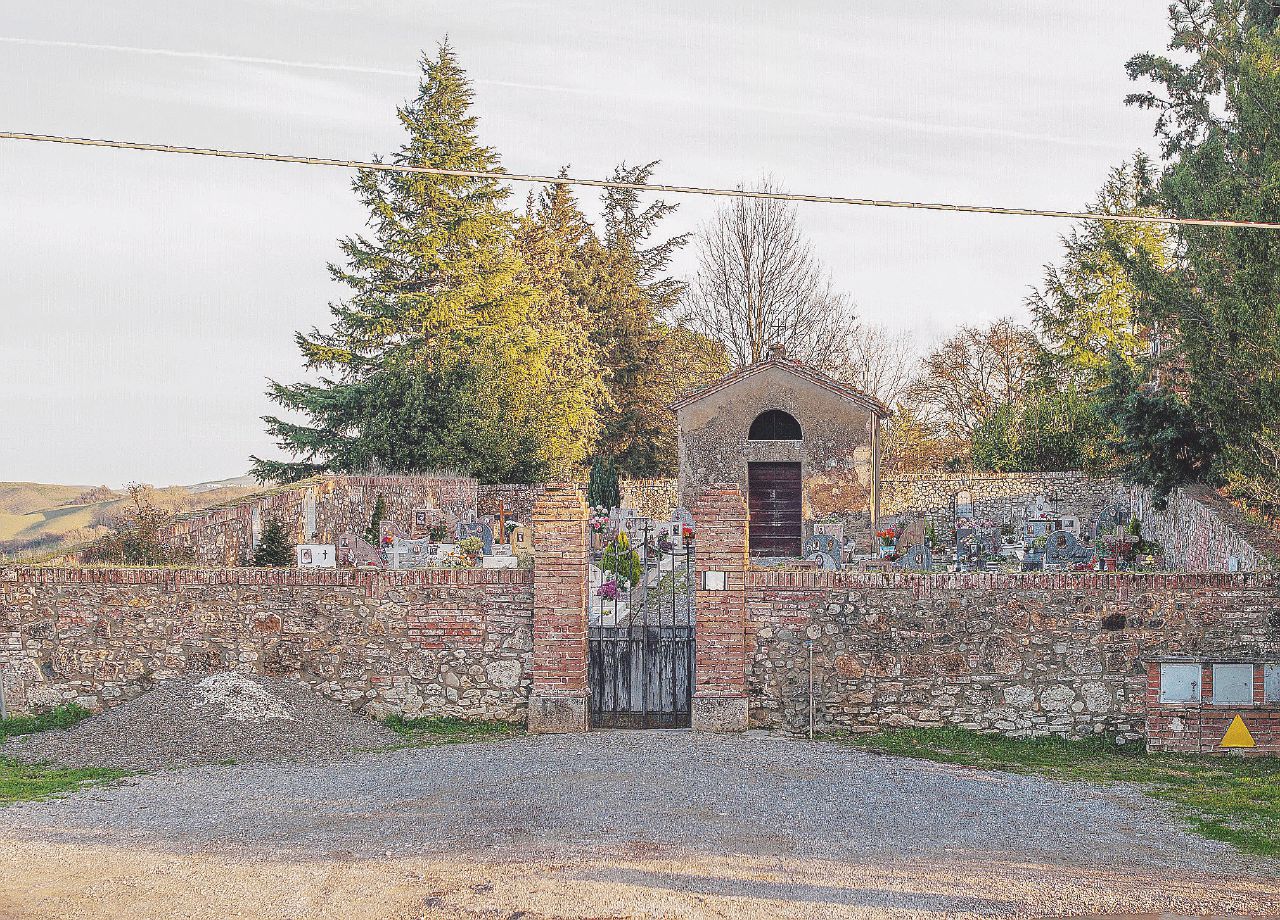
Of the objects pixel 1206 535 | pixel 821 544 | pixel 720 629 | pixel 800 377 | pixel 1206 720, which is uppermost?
pixel 800 377

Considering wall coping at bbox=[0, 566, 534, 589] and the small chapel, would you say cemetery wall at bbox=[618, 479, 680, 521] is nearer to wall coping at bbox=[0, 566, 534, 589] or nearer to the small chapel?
the small chapel

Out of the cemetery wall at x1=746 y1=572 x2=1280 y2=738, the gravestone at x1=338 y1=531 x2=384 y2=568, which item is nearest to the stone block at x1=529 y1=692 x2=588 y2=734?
the cemetery wall at x1=746 y1=572 x2=1280 y2=738

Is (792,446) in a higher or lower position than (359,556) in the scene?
higher

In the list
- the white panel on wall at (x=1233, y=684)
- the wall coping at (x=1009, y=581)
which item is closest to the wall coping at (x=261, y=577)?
the wall coping at (x=1009, y=581)

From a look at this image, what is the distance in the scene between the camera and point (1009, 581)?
11961mm

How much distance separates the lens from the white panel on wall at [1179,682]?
449 inches

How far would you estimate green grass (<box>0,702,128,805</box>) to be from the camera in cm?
1006

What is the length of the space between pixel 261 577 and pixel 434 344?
23.9 meters

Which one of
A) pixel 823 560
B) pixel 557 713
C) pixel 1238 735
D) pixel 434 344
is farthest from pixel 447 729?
pixel 434 344

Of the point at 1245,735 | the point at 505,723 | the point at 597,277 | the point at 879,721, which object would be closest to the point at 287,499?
the point at 505,723

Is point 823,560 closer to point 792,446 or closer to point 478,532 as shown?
point 792,446

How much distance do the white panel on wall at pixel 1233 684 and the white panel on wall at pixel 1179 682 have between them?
168mm

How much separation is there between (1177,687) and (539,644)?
20.4 ft

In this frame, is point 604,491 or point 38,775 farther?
point 604,491
